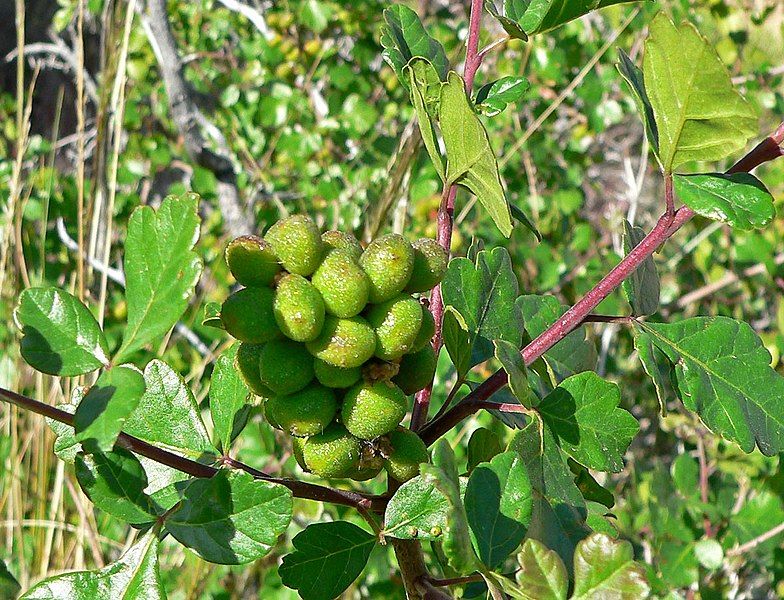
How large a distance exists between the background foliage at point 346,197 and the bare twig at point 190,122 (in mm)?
21

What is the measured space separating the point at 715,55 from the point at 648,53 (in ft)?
0.15

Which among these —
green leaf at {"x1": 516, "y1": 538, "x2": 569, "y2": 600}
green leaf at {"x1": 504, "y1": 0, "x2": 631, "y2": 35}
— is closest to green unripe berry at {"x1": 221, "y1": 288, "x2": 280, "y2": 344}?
green leaf at {"x1": 516, "y1": 538, "x2": 569, "y2": 600}

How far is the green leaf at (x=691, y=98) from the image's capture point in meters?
0.52

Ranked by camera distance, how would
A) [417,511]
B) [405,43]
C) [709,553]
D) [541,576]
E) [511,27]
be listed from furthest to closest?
1. [709,553]
2. [405,43]
3. [511,27]
4. [417,511]
5. [541,576]

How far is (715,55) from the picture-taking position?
513mm

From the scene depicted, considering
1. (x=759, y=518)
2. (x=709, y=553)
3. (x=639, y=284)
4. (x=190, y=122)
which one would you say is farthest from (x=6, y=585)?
(x=190, y=122)

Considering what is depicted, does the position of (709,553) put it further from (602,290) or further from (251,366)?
(251,366)

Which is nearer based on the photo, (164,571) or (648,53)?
(648,53)

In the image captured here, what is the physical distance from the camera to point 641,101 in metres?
0.61

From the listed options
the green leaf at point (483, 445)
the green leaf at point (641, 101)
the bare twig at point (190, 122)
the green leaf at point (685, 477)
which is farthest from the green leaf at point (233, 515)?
the bare twig at point (190, 122)

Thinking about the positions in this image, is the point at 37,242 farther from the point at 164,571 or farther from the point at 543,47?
the point at 543,47

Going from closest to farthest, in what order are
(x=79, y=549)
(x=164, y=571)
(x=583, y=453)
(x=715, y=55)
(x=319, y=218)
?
(x=715, y=55) → (x=583, y=453) → (x=79, y=549) → (x=164, y=571) → (x=319, y=218)

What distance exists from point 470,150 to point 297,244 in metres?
0.15

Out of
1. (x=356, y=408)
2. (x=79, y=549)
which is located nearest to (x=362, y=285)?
(x=356, y=408)
